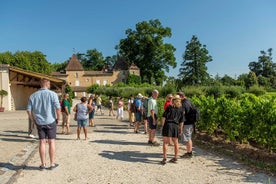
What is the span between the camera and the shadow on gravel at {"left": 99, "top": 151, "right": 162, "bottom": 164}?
7270 mm

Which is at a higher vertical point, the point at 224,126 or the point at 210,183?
the point at 224,126

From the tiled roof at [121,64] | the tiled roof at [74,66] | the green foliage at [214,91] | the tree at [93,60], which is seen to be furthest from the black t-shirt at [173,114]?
Answer: the tree at [93,60]

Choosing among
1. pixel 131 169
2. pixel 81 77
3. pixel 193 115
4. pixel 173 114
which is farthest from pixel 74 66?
pixel 131 169

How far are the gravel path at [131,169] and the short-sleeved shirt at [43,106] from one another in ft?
3.75

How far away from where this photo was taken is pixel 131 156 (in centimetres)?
772

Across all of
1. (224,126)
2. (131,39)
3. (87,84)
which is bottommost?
(224,126)

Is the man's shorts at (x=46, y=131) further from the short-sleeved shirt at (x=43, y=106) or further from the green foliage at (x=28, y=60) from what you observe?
the green foliage at (x=28, y=60)

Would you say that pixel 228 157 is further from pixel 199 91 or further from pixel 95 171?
pixel 199 91

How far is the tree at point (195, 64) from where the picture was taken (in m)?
67.8

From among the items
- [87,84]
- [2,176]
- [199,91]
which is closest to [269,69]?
[87,84]

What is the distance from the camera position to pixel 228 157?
299 inches

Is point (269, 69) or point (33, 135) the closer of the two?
point (33, 135)

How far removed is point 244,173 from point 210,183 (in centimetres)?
109

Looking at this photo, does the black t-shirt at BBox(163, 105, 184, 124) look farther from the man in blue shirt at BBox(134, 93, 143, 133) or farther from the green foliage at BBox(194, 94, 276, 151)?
the man in blue shirt at BBox(134, 93, 143, 133)
